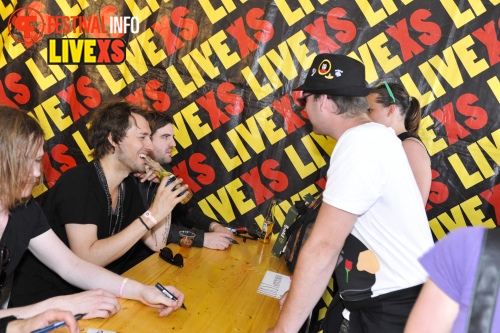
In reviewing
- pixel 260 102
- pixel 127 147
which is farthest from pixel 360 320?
pixel 260 102

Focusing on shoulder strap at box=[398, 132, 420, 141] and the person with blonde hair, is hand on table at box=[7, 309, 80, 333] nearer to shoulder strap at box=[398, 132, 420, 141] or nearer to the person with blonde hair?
the person with blonde hair

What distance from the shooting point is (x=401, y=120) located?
2.31 m

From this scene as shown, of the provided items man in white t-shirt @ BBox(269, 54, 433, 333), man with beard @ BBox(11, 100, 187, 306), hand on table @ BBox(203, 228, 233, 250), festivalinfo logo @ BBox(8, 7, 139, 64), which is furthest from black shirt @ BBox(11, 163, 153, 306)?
festivalinfo logo @ BBox(8, 7, 139, 64)

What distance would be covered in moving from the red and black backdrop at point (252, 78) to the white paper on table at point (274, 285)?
89 cm

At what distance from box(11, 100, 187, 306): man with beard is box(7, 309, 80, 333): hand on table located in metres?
0.72

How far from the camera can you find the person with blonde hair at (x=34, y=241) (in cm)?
154

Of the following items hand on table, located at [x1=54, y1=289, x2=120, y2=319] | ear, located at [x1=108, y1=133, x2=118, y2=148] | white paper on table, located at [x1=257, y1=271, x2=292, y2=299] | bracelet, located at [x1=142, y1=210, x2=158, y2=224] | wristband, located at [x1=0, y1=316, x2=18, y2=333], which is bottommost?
white paper on table, located at [x1=257, y1=271, x2=292, y2=299]

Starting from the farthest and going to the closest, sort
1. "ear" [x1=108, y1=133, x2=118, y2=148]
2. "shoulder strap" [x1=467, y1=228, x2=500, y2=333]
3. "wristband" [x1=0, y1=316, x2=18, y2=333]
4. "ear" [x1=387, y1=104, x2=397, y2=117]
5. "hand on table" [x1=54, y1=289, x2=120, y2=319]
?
"ear" [x1=108, y1=133, x2=118, y2=148]
"ear" [x1=387, y1=104, x2=397, y2=117]
"hand on table" [x1=54, y1=289, x2=120, y2=319]
"wristband" [x1=0, y1=316, x2=18, y2=333]
"shoulder strap" [x1=467, y1=228, x2=500, y2=333]

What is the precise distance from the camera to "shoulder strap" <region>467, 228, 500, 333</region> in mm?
747

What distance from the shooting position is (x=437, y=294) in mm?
815

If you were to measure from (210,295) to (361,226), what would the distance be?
27.8 inches

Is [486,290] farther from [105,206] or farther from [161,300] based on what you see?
[105,206]

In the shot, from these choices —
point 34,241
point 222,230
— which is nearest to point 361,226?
point 34,241

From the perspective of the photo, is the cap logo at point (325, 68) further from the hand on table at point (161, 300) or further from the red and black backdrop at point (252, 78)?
the red and black backdrop at point (252, 78)
